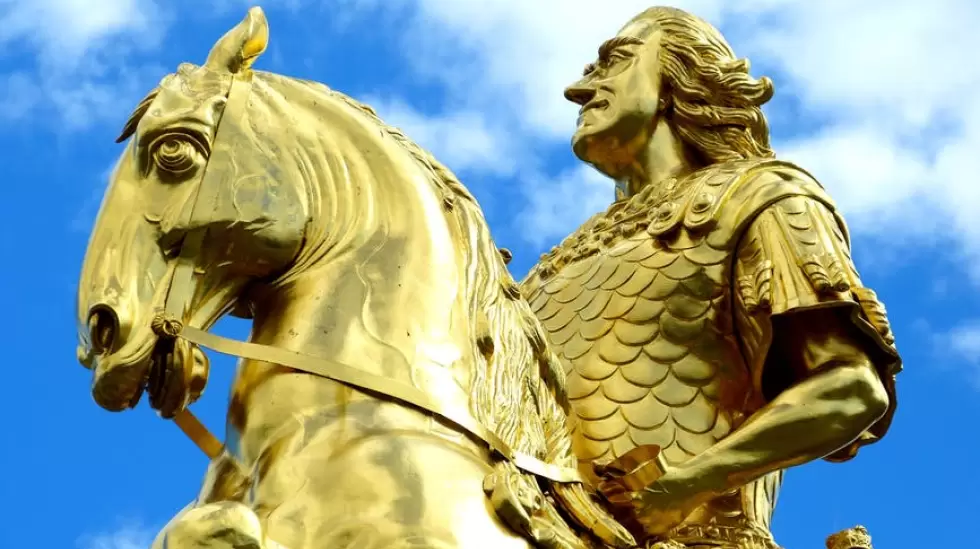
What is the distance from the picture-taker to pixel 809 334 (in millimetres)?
4746

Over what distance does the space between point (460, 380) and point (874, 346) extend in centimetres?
136

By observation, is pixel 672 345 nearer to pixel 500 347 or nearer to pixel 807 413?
pixel 807 413

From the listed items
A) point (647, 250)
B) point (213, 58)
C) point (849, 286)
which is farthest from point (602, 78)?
point (213, 58)

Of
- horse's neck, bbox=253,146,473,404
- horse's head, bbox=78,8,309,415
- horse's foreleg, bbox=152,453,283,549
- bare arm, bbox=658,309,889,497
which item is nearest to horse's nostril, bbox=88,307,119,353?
horse's head, bbox=78,8,309,415

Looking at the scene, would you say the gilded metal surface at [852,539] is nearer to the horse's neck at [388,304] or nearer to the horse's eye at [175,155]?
the horse's neck at [388,304]

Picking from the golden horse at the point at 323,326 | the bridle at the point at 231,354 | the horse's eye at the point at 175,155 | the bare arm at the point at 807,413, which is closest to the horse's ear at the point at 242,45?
the golden horse at the point at 323,326

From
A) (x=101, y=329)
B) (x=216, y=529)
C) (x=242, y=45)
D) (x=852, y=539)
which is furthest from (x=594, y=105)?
(x=216, y=529)

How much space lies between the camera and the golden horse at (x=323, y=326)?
3684 millimetres

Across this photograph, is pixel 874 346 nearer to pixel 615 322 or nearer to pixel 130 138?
pixel 615 322

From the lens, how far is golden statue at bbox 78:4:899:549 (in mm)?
3729

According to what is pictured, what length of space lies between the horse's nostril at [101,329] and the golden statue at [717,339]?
4.25 feet

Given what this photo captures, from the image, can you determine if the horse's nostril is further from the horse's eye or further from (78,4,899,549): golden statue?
the horse's eye

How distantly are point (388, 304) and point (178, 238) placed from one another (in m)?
0.46

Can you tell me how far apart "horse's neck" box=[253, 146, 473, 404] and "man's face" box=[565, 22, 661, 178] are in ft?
5.14
